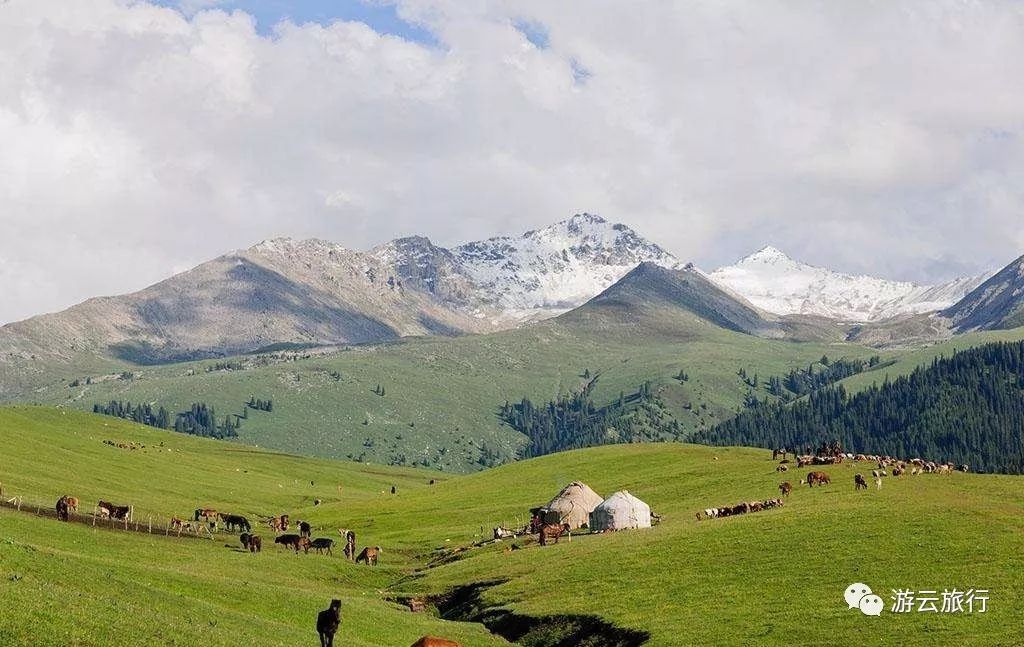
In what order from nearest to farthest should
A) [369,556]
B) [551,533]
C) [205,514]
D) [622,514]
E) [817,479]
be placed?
[622,514], [369,556], [551,533], [817,479], [205,514]

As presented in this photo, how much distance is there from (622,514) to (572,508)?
15.7 meters

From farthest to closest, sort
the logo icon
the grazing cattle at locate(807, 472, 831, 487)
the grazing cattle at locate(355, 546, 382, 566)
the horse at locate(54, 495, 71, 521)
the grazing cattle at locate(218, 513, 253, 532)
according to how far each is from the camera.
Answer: the grazing cattle at locate(218, 513, 253, 532) → the grazing cattle at locate(807, 472, 831, 487) → the grazing cattle at locate(355, 546, 382, 566) → the horse at locate(54, 495, 71, 521) → the logo icon

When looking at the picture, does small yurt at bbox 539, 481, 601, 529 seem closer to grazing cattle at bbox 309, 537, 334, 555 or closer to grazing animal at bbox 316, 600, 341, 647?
grazing cattle at bbox 309, 537, 334, 555

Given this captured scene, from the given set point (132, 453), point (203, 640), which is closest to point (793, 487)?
point (203, 640)

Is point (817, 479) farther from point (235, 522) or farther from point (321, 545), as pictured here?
point (235, 522)

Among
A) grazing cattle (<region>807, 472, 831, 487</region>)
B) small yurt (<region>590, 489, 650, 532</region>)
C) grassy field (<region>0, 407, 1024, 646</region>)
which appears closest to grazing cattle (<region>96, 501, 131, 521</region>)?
grassy field (<region>0, 407, 1024, 646</region>)

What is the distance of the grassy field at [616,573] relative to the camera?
47.2m

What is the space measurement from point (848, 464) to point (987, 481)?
23.7 m

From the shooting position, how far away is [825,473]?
114m

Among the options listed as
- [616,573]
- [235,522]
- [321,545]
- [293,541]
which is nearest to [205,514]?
[235,522]

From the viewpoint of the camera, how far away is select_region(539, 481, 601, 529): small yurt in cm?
11681

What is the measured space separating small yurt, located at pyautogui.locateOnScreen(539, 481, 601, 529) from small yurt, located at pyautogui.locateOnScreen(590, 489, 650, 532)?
10.7m

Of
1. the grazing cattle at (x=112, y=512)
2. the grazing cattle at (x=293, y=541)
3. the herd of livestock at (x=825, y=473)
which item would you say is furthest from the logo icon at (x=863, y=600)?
the grazing cattle at (x=112, y=512)

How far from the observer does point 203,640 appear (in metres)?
42.1
